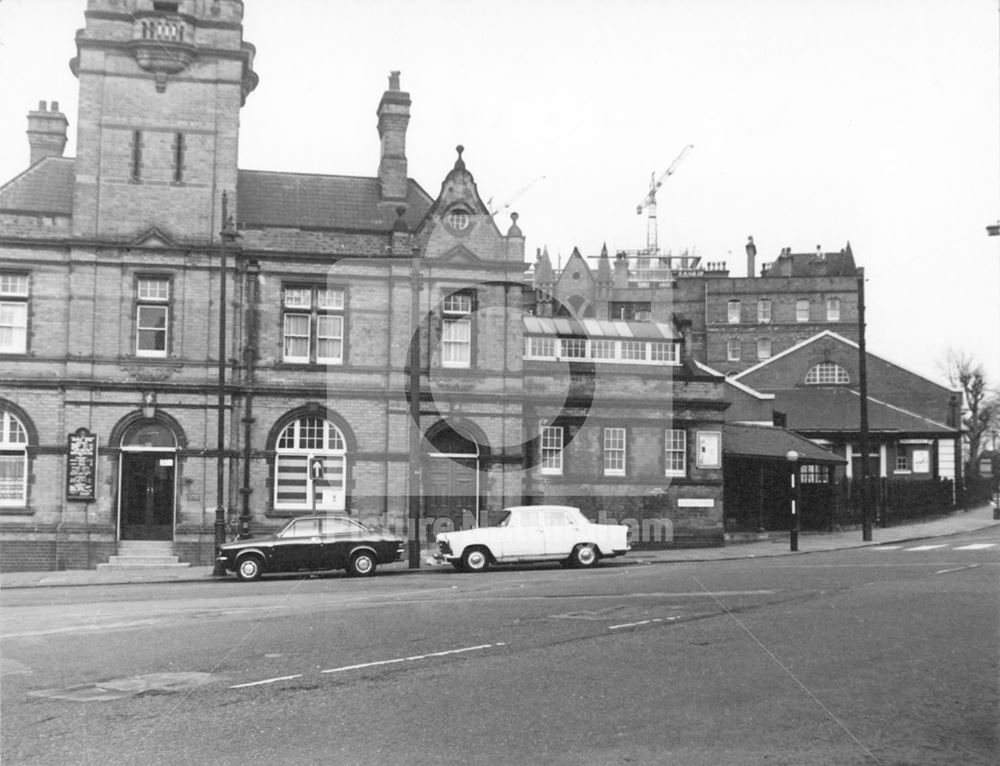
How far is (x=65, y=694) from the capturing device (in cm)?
1021

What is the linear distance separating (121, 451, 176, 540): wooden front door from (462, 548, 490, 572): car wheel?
28.8ft

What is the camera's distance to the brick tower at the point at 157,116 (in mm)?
28609

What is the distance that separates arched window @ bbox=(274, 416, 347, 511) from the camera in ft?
96.0

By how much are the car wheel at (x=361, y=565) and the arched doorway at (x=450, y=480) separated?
566 centimetres

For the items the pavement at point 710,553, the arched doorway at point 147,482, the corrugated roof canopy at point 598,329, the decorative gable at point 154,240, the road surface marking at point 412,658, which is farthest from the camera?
the corrugated roof canopy at point 598,329

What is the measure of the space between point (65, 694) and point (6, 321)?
20.6 metres

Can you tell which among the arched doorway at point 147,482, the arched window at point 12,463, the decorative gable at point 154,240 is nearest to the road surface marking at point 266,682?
the arched doorway at point 147,482

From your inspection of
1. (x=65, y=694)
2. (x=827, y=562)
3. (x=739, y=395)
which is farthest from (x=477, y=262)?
(x=65, y=694)

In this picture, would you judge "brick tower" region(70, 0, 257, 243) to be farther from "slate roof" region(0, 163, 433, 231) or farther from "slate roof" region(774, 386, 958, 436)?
"slate roof" region(774, 386, 958, 436)

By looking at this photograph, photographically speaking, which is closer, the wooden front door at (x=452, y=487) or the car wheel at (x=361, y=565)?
the car wheel at (x=361, y=565)

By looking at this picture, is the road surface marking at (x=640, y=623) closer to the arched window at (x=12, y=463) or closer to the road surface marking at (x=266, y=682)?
the road surface marking at (x=266, y=682)

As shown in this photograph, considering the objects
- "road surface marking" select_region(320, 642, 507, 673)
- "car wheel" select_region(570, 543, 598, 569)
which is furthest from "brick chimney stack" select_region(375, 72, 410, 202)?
"road surface marking" select_region(320, 642, 507, 673)

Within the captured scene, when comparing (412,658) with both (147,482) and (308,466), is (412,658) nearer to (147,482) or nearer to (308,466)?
(308,466)

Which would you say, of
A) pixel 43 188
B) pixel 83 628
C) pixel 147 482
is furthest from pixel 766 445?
pixel 83 628
